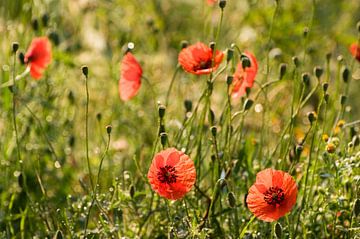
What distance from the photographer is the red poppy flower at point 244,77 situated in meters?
1.79

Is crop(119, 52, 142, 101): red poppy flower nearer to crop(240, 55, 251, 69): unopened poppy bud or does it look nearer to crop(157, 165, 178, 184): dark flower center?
crop(240, 55, 251, 69): unopened poppy bud

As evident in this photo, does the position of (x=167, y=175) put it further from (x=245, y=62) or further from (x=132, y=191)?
(x=245, y=62)

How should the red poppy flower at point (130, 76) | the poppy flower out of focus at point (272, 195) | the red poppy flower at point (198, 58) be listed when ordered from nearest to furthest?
the poppy flower out of focus at point (272, 195), the red poppy flower at point (198, 58), the red poppy flower at point (130, 76)

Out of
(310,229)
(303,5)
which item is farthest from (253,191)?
(303,5)

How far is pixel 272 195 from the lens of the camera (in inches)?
58.2

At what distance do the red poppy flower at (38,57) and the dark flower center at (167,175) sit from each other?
27.5 inches

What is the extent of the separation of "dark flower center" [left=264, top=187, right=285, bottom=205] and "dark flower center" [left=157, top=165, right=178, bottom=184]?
174 millimetres

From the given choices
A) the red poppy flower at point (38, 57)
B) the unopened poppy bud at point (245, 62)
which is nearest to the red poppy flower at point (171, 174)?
the unopened poppy bud at point (245, 62)

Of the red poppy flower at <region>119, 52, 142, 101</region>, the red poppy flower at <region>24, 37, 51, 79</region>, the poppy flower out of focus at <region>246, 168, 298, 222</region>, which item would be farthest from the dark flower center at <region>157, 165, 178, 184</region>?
the red poppy flower at <region>24, 37, 51, 79</region>

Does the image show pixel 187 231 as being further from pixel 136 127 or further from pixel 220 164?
pixel 136 127

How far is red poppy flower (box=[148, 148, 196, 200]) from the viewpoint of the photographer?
1490mm

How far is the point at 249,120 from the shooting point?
8.60 ft

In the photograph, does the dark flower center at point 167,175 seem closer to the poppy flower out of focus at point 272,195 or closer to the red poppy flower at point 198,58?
the poppy flower out of focus at point 272,195

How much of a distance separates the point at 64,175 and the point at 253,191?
A: 33.6 inches
